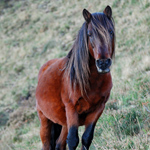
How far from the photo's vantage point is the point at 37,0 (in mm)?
22328

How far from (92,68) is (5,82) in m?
10.9

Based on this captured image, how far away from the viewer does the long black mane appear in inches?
113

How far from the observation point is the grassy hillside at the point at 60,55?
13.7 ft

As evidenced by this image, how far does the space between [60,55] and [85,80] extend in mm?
9447

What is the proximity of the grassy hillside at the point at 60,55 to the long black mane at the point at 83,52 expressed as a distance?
93cm

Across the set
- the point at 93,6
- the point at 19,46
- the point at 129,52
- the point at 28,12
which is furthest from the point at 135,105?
the point at 28,12

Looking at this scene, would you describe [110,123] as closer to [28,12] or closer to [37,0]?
[28,12]

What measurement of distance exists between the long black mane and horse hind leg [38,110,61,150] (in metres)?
1.33

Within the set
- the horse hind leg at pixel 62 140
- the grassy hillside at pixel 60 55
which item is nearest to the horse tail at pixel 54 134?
the horse hind leg at pixel 62 140

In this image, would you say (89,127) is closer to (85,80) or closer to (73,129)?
(73,129)

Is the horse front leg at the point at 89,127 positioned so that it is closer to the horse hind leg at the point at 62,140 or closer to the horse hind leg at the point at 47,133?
the horse hind leg at the point at 62,140

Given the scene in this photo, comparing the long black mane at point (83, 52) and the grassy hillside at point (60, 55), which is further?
the grassy hillside at point (60, 55)

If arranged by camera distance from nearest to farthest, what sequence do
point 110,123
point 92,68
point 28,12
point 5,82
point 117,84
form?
point 92,68 < point 110,123 < point 117,84 < point 5,82 < point 28,12

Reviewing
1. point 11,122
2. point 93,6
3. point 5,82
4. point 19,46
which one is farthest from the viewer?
point 19,46
